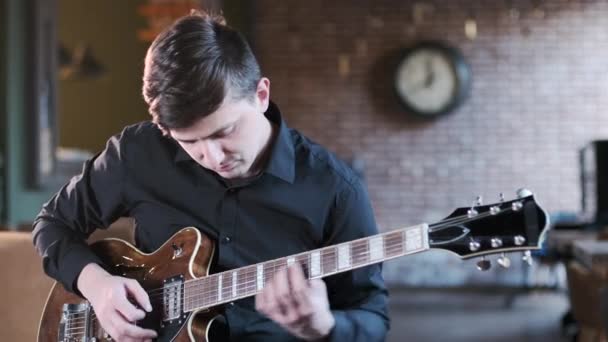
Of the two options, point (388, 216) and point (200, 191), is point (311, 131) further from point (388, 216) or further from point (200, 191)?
point (200, 191)

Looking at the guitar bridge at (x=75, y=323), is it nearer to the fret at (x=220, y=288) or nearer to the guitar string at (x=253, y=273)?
the guitar string at (x=253, y=273)

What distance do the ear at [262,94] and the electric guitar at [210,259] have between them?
0.85 ft

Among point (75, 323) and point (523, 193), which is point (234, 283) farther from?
point (523, 193)

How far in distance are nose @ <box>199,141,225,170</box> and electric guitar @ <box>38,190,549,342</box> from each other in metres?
0.16

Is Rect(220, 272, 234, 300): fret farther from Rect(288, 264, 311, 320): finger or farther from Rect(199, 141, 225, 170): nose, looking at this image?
Rect(288, 264, 311, 320): finger

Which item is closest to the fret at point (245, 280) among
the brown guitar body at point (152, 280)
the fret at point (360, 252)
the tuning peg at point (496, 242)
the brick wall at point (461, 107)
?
the brown guitar body at point (152, 280)

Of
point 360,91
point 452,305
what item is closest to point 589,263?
point 452,305

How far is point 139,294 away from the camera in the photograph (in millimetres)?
1674

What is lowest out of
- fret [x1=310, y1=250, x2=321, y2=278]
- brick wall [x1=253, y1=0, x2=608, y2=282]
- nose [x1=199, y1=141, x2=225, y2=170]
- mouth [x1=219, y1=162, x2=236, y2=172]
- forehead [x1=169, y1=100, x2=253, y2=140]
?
brick wall [x1=253, y1=0, x2=608, y2=282]

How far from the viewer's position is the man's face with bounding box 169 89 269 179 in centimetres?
156

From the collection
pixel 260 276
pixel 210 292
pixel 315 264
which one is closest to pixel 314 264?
pixel 315 264

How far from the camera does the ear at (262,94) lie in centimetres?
163

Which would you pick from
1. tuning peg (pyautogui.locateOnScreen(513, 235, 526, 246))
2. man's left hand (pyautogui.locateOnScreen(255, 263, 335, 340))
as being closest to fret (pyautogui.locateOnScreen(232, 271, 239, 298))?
man's left hand (pyautogui.locateOnScreen(255, 263, 335, 340))

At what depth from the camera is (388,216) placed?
7230 millimetres
